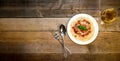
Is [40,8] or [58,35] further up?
[40,8]

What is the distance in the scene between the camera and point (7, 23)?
159cm

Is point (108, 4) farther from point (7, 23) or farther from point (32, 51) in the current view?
point (7, 23)

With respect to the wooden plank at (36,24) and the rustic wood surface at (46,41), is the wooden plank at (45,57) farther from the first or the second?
the wooden plank at (36,24)

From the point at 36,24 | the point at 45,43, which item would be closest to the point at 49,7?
the point at 36,24

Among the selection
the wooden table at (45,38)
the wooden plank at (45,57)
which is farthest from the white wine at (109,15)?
the wooden plank at (45,57)

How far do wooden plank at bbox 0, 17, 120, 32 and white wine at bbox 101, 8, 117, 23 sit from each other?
4 cm

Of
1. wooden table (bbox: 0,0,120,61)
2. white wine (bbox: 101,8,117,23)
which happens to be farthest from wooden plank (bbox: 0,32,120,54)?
white wine (bbox: 101,8,117,23)

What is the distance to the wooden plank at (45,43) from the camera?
5.14ft

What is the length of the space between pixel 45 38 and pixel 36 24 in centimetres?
13

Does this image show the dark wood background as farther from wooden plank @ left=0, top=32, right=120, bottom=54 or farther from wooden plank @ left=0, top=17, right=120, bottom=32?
wooden plank @ left=0, top=32, right=120, bottom=54

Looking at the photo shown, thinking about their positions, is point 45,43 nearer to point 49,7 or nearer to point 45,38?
point 45,38

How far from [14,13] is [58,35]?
0.38 metres

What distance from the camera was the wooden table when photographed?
1569mm

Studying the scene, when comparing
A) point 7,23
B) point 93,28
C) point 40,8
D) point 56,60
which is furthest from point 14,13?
point 93,28
